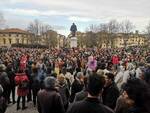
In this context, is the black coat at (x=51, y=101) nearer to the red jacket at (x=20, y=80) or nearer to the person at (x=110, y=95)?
the person at (x=110, y=95)

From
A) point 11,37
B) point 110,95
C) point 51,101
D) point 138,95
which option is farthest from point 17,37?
point 138,95

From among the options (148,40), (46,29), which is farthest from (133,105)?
(46,29)

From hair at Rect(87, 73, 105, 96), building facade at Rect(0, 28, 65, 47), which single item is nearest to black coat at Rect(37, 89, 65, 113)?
hair at Rect(87, 73, 105, 96)

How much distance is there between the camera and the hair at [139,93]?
4.75 m

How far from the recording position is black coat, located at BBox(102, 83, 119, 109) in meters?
8.56

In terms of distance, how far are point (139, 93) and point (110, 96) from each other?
3.83 metres

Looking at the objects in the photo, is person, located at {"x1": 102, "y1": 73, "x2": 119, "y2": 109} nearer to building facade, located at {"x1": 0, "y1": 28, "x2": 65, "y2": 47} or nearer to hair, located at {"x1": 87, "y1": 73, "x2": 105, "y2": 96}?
hair, located at {"x1": 87, "y1": 73, "x2": 105, "y2": 96}

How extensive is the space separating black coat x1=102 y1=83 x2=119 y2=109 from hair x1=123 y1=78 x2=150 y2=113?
11.7 ft

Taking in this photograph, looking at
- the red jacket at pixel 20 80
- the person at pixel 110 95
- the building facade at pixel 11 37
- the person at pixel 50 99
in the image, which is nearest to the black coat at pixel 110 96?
the person at pixel 110 95

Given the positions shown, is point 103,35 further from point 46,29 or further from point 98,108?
point 98,108

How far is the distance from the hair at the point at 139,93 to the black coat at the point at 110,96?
355 cm

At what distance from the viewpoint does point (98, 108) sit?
5.06 metres

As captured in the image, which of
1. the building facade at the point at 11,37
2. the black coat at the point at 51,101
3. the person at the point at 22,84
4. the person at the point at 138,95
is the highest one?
the person at the point at 138,95

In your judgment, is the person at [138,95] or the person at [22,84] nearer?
the person at [138,95]
